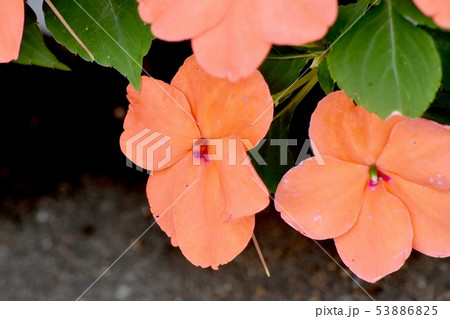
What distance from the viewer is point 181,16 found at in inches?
14.8

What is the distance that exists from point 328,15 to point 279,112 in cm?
24

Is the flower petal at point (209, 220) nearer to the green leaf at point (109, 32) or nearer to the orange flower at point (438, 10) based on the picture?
the green leaf at point (109, 32)

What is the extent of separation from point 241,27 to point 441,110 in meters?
0.23

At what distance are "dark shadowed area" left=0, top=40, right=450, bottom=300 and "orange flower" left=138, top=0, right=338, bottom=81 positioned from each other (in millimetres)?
723

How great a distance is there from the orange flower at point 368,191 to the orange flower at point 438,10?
129 mm

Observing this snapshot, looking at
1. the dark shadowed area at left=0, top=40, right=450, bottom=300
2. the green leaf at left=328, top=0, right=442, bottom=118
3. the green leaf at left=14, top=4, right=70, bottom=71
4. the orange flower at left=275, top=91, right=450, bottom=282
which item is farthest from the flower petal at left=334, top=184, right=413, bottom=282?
the dark shadowed area at left=0, top=40, right=450, bottom=300

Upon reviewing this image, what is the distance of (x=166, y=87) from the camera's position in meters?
0.49

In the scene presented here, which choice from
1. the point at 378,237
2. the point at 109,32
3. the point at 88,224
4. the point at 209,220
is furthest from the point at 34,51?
the point at 88,224

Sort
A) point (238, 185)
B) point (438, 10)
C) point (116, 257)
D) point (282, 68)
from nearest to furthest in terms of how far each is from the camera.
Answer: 1. point (438, 10)
2. point (238, 185)
3. point (282, 68)
4. point (116, 257)

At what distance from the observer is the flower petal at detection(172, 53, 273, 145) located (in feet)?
1.50

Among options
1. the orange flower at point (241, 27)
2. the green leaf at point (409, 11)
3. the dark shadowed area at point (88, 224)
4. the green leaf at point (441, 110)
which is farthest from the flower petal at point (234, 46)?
the dark shadowed area at point (88, 224)

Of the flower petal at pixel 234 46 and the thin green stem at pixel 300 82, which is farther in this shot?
the thin green stem at pixel 300 82

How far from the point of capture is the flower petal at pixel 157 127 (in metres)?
0.49

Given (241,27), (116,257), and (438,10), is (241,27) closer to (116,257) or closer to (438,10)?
(438,10)
